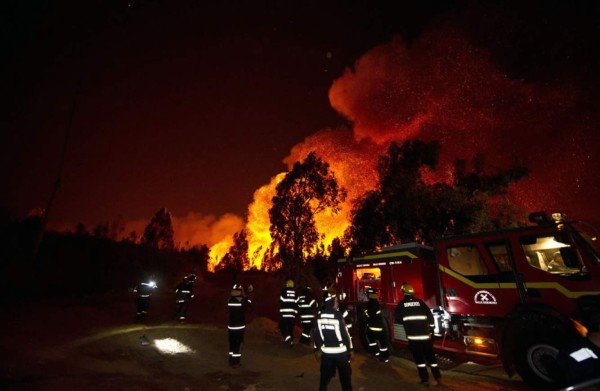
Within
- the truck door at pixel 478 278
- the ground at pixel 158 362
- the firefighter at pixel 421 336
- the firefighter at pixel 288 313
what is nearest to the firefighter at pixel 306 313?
the firefighter at pixel 288 313

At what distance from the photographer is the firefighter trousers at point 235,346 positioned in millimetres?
8001

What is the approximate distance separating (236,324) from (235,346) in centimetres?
48

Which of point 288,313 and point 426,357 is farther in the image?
point 288,313

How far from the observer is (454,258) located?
8.09 meters

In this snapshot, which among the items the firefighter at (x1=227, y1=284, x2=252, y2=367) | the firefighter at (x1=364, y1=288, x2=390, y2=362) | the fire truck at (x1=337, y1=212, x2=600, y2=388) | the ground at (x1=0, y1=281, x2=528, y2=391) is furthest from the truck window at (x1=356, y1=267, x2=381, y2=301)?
the firefighter at (x1=227, y1=284, x2=252, y2=367)

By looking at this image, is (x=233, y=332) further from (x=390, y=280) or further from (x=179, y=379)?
(x=390, y=280)

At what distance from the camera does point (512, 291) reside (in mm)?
6824

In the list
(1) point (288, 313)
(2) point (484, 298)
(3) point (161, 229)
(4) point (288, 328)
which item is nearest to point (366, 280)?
(1) point (288, 313)

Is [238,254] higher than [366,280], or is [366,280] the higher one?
[238,254]

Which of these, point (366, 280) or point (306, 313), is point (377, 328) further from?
point (306, 313)

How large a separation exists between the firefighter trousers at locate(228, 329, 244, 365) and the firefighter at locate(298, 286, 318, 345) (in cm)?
260

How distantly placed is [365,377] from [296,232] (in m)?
17.6

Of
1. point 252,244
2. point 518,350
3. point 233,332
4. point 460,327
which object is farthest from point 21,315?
point 252,244

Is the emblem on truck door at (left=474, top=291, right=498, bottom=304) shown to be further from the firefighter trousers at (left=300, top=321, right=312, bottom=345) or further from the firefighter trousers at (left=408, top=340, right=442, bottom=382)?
the firefighter trousers at (left=300, top=321, right=312, bottom=345)
